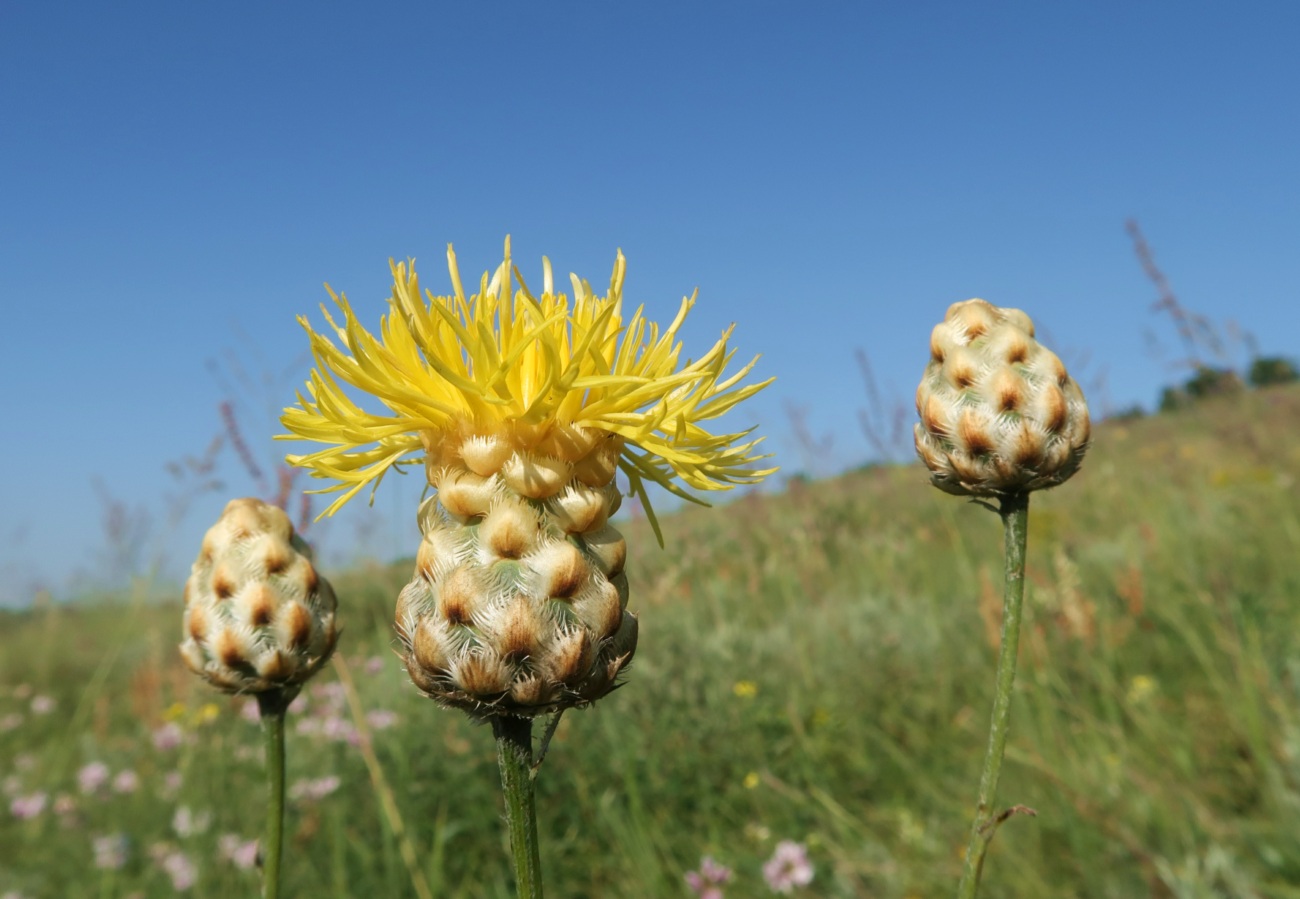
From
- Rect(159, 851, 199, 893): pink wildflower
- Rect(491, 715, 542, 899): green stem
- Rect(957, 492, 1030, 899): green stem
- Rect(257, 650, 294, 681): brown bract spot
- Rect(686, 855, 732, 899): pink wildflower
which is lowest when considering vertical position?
Rect(686, 855, 732, 899): pink wildflower

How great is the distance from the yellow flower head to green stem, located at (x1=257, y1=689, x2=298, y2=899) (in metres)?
0.49

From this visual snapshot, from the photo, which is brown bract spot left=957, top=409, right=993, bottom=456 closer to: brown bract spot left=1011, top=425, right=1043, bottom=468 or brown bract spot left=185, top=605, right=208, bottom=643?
brown bract spot left=1011, top=425, right=1043, bottom=468

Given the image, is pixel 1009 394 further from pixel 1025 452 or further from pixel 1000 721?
pixel 1000 721

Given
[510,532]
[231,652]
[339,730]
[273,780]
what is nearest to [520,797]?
[510,532]

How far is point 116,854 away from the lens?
4.05m

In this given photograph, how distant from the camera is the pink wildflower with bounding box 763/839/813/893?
3.25 metres

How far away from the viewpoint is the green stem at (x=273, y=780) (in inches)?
53.9

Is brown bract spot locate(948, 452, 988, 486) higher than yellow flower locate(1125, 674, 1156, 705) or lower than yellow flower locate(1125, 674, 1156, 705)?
higher

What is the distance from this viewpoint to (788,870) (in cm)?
338

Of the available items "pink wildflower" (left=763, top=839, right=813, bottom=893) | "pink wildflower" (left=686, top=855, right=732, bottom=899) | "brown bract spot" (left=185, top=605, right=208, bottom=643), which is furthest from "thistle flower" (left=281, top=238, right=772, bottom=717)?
"pink wildflower" (left=763, top=839, right=813, bottom=893)

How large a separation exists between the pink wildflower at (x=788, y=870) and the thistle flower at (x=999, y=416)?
2292mm

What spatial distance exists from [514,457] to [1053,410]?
978 mm

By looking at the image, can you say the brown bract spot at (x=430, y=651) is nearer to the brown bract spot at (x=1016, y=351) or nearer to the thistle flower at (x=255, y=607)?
the thistle flower at (x=255, y=607)

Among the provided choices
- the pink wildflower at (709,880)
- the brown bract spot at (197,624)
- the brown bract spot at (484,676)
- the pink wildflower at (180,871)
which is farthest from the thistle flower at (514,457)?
the pink wildflower at (180,871)
